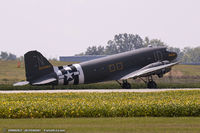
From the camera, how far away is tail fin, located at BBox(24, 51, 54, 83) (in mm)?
47469

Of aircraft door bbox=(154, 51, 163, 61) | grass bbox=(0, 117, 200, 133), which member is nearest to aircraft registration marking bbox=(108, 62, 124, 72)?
aircraft door bbox=(154, 51, 163, 61)

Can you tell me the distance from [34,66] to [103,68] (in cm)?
829

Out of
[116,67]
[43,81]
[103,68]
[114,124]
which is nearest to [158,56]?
[116,67]

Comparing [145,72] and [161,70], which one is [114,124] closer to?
[145,72]

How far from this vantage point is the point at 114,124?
22.6m

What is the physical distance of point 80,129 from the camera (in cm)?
2069

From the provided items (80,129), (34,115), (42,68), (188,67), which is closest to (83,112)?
(34,115)

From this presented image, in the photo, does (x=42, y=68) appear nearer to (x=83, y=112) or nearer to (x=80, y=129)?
(x=83, y=112)

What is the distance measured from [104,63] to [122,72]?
8.24 ft

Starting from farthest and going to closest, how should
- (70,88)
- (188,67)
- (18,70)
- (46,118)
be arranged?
(188,67), (18,70), (70,88), (46,118)

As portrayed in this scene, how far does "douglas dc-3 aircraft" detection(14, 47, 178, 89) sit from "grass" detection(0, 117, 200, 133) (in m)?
23.0

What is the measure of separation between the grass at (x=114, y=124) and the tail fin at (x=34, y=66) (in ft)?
74.9

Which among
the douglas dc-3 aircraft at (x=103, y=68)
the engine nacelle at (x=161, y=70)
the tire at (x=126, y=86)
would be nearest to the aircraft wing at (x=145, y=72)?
the douglas dc-3 aircraft at (x=103, y=68)

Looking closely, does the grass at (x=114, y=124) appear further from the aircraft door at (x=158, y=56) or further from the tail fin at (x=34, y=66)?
the aircraft door at (x=158, y=56)
